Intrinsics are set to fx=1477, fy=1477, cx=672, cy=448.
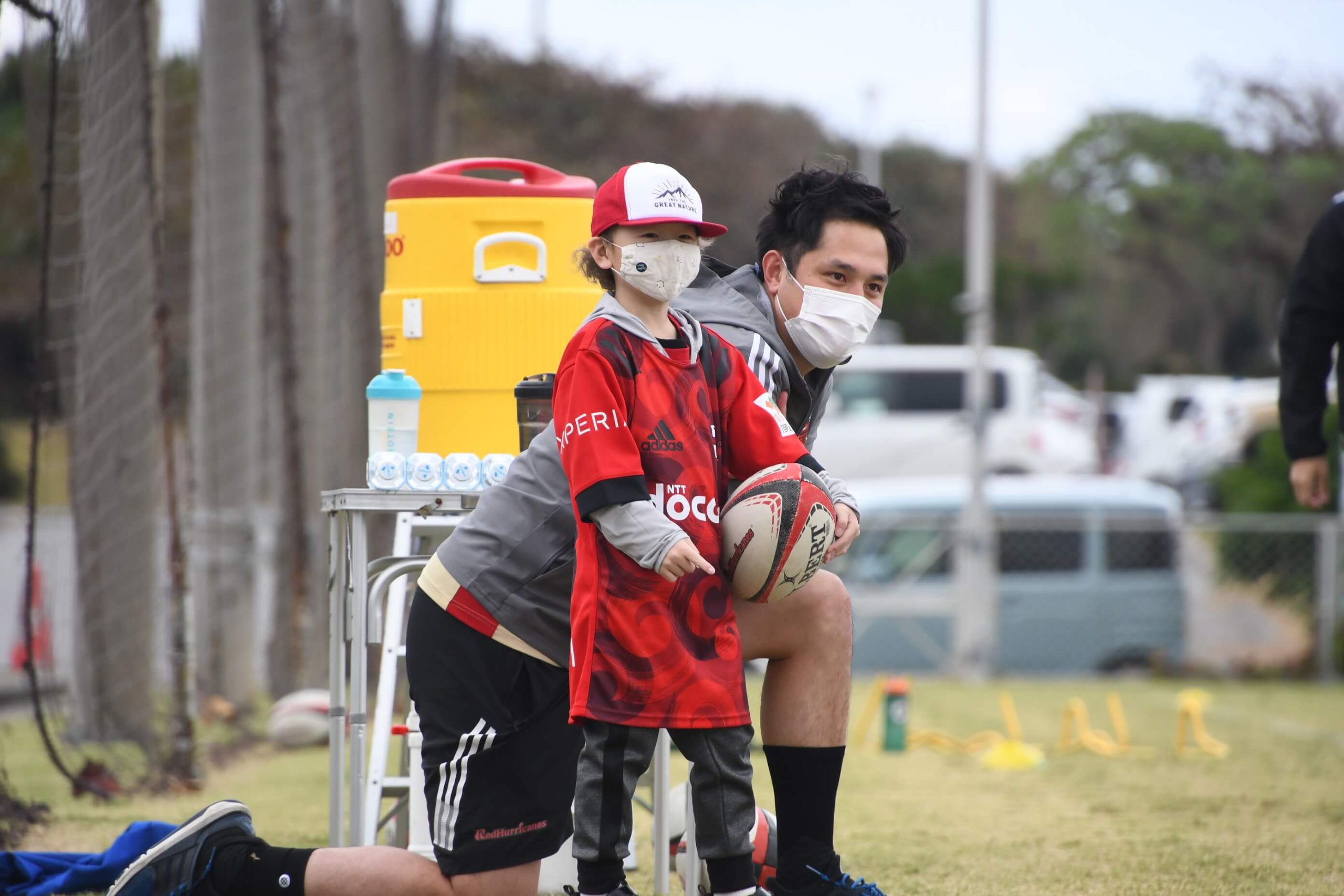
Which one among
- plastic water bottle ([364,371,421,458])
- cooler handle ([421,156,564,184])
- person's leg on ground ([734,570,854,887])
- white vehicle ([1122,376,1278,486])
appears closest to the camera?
person's leg on ground ([734,570,854,887])

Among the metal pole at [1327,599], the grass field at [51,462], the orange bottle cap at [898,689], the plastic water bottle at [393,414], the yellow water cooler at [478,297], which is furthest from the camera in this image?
the metal pole at [1327,599]

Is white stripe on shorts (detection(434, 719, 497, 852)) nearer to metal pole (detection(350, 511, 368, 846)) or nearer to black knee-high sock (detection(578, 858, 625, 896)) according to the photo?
black knee-high sock (detection(578, 858, 625, 896))

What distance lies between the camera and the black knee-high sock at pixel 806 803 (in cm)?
281

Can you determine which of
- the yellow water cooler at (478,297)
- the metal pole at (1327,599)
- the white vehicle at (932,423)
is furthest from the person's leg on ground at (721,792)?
the white vehicle at (932,423)

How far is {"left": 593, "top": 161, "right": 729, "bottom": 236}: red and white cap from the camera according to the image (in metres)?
2.74

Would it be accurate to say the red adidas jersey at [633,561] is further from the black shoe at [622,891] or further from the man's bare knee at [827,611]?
the black shoe at [622,891]

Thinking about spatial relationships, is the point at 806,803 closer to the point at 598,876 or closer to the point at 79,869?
the point at 598,876

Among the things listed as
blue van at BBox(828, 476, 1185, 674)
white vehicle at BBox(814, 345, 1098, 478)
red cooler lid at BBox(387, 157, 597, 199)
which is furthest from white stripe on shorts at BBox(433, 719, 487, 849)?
white vehicle at BBox(814, 345, 1098, 478)

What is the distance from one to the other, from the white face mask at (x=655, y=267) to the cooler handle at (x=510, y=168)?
122cm

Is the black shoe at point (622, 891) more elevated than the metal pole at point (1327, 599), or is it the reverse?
the black shoe at point (622, 891)

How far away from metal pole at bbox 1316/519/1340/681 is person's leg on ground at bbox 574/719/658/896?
11.0 meters

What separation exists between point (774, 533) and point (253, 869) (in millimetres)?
1286

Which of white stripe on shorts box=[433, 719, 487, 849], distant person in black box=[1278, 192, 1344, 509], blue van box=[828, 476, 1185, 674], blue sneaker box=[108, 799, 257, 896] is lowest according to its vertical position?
blue van box=[828, 476, 1185, 674]

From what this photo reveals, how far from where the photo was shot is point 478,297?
12.5 feet
